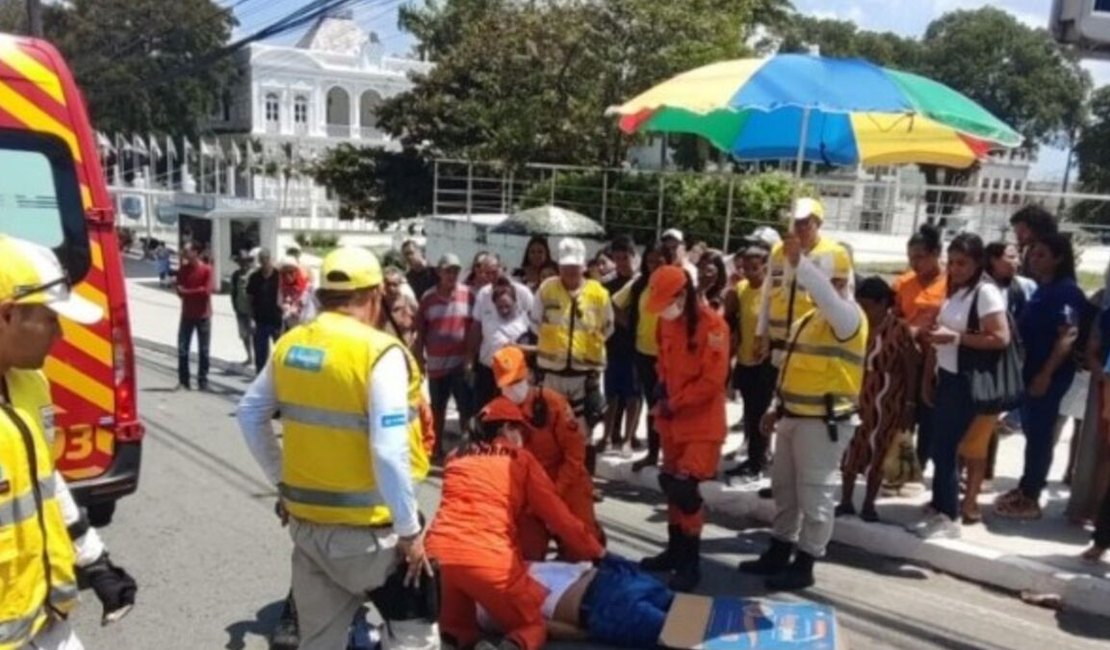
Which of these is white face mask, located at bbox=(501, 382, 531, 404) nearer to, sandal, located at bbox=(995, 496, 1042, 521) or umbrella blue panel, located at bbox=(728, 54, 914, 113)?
umbrella blue panel, located at bbox=(728, 54, 914, 113)

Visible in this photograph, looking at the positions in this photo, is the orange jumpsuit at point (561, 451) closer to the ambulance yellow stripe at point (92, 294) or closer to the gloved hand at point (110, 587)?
the ambulance yellow stripe at point (92, 294)

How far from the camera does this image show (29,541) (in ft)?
7.57

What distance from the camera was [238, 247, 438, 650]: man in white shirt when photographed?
10.5ft

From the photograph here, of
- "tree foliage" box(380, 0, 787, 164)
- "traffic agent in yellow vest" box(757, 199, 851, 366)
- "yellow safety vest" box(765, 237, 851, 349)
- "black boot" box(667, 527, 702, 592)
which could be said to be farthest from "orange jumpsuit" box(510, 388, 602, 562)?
"tree foliage" box(380, 0, 787, 164)

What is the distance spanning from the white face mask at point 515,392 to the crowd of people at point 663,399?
0.02 m

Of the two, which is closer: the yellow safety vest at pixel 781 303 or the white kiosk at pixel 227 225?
the yellow safety vest at pixel 781 303

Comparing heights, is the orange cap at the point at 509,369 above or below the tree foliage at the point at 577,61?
below

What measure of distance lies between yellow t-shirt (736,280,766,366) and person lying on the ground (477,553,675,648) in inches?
112

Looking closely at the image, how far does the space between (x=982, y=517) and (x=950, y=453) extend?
0.72 meters

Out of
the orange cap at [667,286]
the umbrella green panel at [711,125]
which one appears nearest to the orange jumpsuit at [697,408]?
the orange cap at [667,286]

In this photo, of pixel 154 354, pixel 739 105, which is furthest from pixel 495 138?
pixel 739 105

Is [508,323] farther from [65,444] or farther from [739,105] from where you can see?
[65,444]

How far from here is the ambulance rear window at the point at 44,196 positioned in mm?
5047

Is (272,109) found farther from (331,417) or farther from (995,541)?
(331,417)
